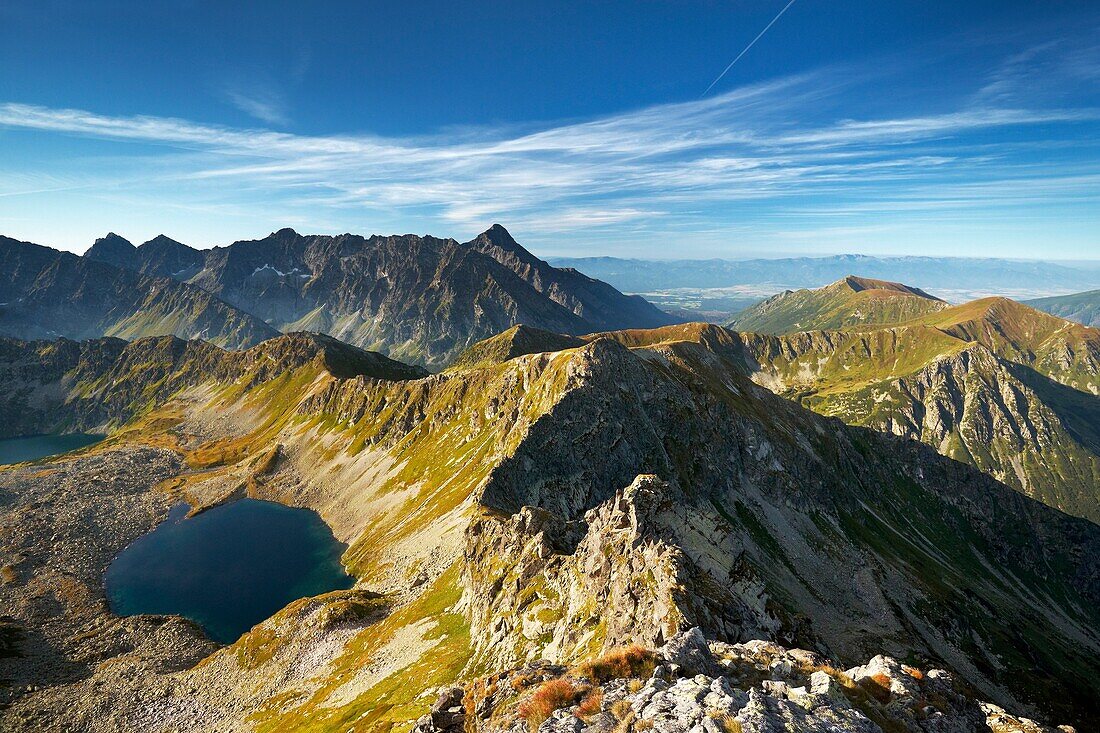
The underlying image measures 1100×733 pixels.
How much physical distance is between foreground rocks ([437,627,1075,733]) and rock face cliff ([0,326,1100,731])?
69 cm

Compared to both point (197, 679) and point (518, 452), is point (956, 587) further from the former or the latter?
point (197, 679)

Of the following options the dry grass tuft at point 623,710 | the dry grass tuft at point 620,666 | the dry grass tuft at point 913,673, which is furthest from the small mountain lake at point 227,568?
the dry grass tuft at point 913,673

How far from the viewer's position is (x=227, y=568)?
122 m

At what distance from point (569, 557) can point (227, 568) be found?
113m

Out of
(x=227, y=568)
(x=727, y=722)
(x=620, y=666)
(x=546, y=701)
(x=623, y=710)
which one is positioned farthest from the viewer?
(x=227, y=568)

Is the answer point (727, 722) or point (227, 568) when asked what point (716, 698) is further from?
point (227, 568)

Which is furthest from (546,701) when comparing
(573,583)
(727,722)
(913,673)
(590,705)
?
(573,583)

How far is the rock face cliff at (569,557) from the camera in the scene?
4809 cm

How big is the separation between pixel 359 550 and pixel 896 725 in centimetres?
12273

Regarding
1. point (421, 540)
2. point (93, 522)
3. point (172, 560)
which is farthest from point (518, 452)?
point (93, 522)

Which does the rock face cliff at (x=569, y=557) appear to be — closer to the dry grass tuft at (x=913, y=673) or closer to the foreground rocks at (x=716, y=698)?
the foreground rocks at (x=716, y=698)

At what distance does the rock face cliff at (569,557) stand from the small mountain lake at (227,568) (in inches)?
295

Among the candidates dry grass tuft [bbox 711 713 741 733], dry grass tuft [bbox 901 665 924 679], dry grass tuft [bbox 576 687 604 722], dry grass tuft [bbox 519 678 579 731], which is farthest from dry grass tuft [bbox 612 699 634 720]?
dry grass tuft [bbox 901 665 924 679]

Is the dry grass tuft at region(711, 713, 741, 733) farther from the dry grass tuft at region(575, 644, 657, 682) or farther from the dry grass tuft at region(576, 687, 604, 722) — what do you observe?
the dry grass tuft at region(575, 644, 657, 682)
